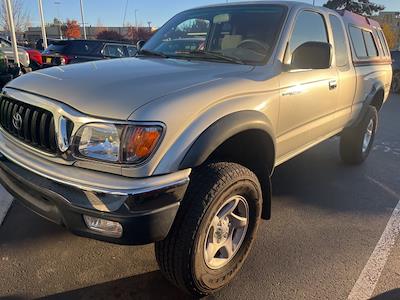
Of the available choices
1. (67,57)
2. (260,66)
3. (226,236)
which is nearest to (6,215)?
(226,236)

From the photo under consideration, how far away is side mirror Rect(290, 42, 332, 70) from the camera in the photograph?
306 cm

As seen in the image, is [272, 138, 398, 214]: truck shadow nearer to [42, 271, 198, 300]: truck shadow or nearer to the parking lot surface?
the parking lot surface

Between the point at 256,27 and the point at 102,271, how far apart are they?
231 cm

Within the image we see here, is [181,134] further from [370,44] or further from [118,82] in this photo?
[370,44]

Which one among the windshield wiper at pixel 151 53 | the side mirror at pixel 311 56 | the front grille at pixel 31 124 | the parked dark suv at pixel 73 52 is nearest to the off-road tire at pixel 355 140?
the side mirror at pixel 311 56

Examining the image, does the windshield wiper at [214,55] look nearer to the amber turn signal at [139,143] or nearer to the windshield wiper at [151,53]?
the windshield wiper at [151,53]

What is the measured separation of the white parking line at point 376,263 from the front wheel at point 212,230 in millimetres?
813

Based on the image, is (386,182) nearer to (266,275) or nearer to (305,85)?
(305,85)

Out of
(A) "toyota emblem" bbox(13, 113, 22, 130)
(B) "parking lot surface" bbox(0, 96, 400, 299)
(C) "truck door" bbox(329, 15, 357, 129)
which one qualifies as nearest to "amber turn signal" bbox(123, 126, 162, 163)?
(A) "toyota emblem" bbox(13, 113, 22, 130)

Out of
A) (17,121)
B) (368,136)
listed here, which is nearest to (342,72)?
(368,136)

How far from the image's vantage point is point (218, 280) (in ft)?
8.54

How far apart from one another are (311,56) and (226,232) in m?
1.55

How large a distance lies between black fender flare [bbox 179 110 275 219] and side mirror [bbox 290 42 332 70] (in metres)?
Answer: 0.71

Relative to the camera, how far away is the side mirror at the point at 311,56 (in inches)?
120
